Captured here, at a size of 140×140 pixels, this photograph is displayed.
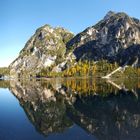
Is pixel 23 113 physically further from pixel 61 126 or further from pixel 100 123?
pixel 100 123

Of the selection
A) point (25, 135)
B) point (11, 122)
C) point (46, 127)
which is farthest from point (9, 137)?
point (11, 122)

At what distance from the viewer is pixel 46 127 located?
41938 mm

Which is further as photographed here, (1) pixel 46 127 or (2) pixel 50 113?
(2) pixel 50 113

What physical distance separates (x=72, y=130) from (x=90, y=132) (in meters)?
3.13

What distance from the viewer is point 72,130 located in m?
38.4

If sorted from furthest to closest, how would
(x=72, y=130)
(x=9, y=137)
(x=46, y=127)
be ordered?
(x=46, y=127) → (x=72, y=130) → (x=9, y=137)

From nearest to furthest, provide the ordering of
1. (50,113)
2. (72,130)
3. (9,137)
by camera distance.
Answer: (9,137), (72,130), (50,113)

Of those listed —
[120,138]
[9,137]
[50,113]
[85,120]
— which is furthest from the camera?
[50,113]

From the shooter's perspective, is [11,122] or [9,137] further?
[11,122]

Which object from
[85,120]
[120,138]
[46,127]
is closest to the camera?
[120,138]

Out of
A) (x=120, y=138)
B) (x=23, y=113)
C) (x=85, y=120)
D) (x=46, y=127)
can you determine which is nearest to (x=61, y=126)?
(x=46, y=127)

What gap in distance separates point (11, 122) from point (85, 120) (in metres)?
12.3

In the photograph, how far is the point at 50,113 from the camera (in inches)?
2160

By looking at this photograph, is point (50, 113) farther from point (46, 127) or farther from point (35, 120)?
point (46, 127)
